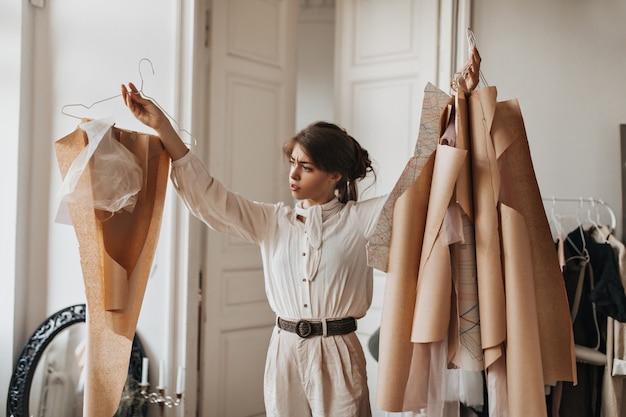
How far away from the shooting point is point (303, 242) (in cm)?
157

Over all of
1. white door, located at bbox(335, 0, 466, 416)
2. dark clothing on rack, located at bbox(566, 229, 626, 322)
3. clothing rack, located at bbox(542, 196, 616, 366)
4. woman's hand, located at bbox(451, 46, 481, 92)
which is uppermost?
white door, located at bbox(335, 0, 466, 416)

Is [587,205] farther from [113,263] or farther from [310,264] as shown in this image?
[113,263]

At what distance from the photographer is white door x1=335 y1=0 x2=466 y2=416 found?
2.68m

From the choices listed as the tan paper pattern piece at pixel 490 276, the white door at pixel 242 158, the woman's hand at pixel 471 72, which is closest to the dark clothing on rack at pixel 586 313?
the tan paper pattern piece at pixel 490 276

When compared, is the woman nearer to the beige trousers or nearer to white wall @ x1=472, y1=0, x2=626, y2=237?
the beige trousers

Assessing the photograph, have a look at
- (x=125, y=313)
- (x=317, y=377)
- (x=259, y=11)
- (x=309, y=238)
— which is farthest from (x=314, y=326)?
(x=259, y=11)

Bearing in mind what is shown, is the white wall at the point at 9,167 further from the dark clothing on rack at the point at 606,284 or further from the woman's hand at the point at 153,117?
the dark clothing on rack at the point at 606,284

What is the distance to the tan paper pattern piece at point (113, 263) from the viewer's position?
1.34 m

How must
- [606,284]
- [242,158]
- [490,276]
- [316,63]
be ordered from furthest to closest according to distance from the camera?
[316,63] → [242,158] → [606,284] → [490,276]

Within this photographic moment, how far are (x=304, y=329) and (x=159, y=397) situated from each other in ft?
3.64

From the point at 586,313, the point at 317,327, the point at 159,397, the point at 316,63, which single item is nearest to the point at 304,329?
the point at 317,327

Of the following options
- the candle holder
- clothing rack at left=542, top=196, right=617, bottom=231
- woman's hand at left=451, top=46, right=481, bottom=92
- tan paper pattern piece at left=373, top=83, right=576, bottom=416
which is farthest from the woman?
clothing rack at left=542, top=196, right=617, bottom=231

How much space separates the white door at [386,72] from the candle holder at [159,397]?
909mm

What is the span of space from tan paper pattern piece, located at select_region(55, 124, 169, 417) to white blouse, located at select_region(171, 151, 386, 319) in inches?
3.8
